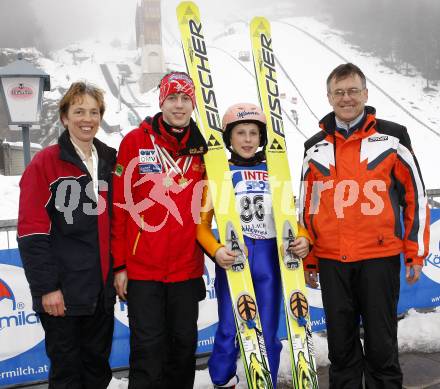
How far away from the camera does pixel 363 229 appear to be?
2709 mm

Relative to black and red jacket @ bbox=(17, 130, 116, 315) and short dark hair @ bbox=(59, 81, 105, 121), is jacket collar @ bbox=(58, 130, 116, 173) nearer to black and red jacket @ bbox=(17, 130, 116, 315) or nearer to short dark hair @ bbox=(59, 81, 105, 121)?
black and red jacket @ bbox=(17, 130, 116, 315)

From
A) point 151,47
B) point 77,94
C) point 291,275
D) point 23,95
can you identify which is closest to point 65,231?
point 77,94

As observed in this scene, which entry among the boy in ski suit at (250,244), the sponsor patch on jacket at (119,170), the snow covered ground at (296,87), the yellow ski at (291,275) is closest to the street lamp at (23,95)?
the snow covered ground at (296,87)

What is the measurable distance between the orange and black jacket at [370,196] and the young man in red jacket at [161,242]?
871mm

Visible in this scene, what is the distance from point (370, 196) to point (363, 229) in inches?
8.3

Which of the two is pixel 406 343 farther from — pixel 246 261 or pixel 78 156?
pixel 78 156

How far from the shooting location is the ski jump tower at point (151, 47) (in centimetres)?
5603

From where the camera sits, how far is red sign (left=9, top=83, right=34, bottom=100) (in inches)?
222

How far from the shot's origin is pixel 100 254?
2.50 metres

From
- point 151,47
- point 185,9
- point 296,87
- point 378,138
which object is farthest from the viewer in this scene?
point 151,47

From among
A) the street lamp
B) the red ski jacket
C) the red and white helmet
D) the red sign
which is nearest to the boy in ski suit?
the red and white helmet

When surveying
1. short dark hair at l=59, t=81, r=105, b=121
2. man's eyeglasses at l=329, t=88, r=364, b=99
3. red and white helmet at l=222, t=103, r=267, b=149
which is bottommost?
red and white helmet at l=222, t=103, r=267, b=149

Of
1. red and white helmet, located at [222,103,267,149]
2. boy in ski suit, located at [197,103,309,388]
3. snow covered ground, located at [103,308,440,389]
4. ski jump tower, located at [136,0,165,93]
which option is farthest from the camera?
ski jump tower, located at [136,0,165,93]

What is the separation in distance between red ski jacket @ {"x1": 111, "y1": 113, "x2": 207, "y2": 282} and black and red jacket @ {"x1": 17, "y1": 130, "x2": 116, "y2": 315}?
12 centimetres
